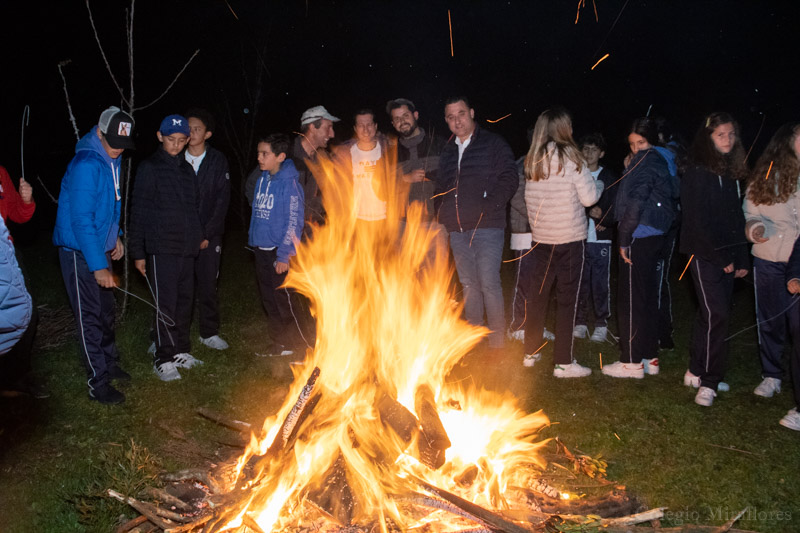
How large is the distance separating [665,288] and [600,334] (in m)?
1.12

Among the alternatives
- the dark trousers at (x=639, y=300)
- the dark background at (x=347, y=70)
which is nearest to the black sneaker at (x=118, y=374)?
the dark trousers at (x=639, y=300)

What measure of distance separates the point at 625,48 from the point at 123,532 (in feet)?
118

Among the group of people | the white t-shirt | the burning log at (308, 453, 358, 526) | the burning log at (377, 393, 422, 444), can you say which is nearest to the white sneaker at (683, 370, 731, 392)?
the group of people

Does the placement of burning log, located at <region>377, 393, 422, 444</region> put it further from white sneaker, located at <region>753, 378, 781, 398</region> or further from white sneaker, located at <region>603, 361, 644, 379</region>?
white sneaker, located at <region>753, 378, 781, 398</region>

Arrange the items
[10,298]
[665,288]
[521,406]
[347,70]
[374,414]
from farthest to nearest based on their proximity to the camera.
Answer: [347,70], [665,288], [521,406], [374,414], [10,298]

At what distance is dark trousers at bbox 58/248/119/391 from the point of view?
5359mm

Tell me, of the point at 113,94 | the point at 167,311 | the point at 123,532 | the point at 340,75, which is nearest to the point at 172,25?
the point at 113,94

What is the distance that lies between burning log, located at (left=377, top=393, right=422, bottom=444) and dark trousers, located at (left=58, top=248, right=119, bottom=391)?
3.01 metres

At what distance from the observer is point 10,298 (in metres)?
2.56

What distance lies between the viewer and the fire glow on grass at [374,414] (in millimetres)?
3750

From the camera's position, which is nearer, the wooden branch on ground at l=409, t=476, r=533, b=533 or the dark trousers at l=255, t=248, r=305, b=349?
the wooden branch on ground at l=409, t=476, r=533, b=533

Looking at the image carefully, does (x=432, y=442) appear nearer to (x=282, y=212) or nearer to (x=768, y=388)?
(x=282, y=212)

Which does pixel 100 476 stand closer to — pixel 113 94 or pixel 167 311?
pixel 167 311

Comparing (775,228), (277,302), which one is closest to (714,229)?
(775,228)
